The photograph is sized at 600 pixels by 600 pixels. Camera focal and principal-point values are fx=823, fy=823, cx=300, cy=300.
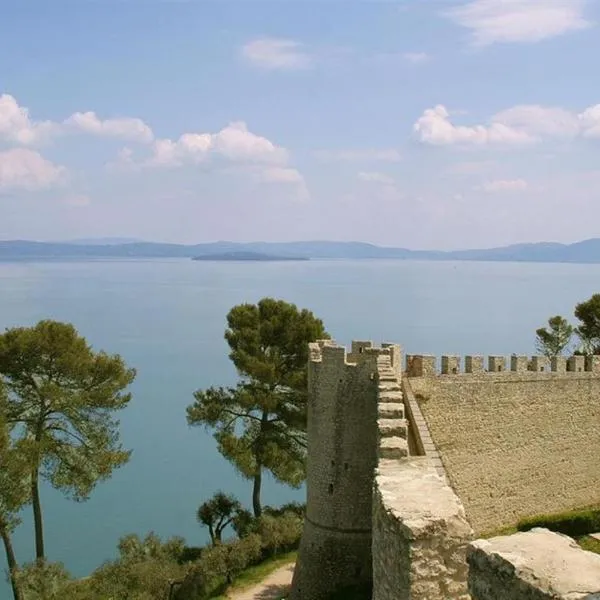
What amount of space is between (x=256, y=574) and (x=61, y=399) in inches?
255

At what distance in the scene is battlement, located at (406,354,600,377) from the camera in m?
15.9

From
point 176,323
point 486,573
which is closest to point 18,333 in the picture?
point 486,573

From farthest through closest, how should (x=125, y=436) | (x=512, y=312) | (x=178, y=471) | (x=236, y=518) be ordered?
(x=512, y=312) < (x=125, y=436) < (x=178, y=471) < (x=236, y=518)

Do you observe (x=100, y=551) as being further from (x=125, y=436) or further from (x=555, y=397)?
(x=555, y=397)

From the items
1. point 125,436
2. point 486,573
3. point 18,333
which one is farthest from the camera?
point 125,436

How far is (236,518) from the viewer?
22.9 m

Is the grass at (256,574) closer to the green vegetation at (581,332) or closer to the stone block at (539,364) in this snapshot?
the stone block at (539,364)

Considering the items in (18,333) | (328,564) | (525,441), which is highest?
(18,333)

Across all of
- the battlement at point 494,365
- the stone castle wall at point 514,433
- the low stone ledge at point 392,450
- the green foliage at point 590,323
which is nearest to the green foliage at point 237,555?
the stone castle wall at point 514,433

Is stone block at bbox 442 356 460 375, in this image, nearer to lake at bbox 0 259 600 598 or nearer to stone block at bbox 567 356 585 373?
stone block at bbox 567 356 585 373

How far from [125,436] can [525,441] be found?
29598 mm

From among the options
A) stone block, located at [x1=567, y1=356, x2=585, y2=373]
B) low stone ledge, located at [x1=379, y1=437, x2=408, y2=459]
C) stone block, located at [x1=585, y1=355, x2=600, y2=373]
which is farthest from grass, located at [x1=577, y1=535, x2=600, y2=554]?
low stone ledge, located at [x1=379, y1=437, x2=408, y2=459]

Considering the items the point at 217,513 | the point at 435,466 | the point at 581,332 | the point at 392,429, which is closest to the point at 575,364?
the point at 217,513

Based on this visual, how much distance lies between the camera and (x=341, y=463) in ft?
45.5
